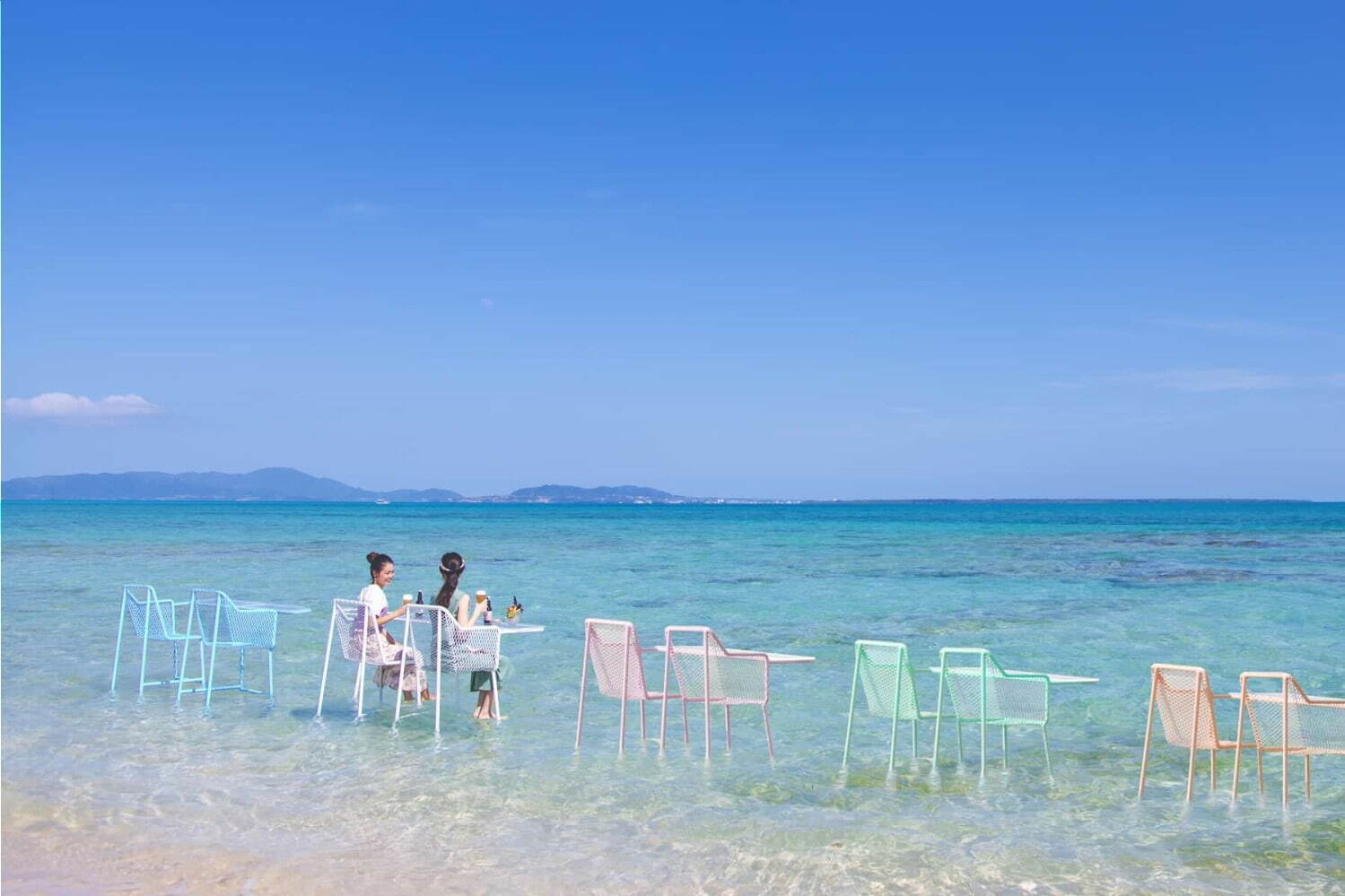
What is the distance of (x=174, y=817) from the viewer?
6.95 m

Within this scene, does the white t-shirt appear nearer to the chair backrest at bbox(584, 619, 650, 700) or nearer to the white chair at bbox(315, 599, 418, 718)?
the white chair at bbox(315, 599, 418, 718)

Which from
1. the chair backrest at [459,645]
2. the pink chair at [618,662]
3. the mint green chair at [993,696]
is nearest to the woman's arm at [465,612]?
the chair backrest at [459,645]

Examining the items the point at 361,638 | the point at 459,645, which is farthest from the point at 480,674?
the point at 361,638

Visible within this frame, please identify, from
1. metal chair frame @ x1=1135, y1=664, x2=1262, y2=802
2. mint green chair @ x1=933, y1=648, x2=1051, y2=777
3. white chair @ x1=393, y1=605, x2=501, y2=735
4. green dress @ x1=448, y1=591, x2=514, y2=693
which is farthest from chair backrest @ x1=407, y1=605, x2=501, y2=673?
metal chair frame @ x1=1135, y1=664, x2=1262, y2=802

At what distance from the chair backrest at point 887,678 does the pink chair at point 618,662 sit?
1.42m

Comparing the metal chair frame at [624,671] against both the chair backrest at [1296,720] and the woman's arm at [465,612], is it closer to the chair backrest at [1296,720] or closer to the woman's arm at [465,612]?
the woman's arm at [465,612]

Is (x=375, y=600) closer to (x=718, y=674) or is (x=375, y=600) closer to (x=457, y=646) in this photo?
(x=457, y=646)

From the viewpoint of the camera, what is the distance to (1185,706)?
7637 millimetres

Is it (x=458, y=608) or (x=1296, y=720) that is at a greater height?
(x=458, y=608)

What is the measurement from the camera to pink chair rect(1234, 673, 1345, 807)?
23.9 ft

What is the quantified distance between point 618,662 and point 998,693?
2659 millimetres

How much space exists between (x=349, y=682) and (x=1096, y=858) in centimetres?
807

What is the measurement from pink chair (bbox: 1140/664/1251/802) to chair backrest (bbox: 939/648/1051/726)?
728 mm

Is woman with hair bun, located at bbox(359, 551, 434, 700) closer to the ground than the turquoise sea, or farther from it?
farther from it
